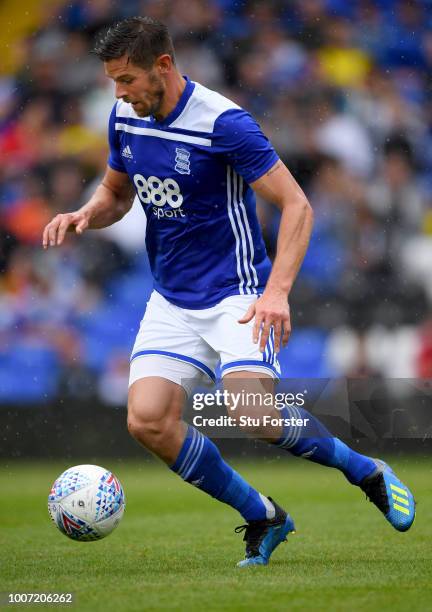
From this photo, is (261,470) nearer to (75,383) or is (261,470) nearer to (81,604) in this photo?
(75,383)

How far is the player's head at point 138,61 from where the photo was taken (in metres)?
4.13

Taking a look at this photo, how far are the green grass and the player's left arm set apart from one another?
0.88 meters

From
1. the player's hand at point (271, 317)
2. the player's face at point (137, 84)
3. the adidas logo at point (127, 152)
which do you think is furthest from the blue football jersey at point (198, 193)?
the player's hand at point (271, 317)

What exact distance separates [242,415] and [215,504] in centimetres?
301

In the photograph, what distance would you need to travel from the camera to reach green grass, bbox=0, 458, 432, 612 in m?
3.38

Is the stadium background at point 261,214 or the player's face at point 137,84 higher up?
the player's face at point 137,84

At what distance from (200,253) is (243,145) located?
508 mm

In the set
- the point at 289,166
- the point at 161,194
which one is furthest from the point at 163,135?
the point at 289,166

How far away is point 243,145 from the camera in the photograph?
4.16 metres

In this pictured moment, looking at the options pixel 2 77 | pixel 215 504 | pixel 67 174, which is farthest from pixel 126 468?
pixel 2 77

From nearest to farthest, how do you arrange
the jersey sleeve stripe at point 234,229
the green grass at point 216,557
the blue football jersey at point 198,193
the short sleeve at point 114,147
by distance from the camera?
the green grass at point 216,557 < the blue football jersey at point 198,193 < the jersey sleeve stripe at point 234,229 < the short sleeve at point 114,147

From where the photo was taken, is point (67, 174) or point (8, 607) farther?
point (67, 174)

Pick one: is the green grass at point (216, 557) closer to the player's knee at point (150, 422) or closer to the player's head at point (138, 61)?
the player's knee at point (150, 422)

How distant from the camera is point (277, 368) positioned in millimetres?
4293
